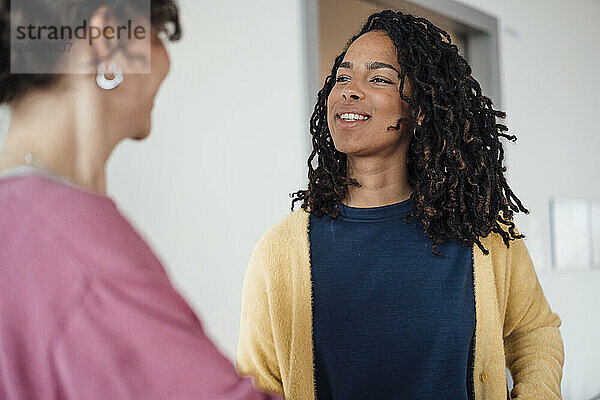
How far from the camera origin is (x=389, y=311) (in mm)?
1210

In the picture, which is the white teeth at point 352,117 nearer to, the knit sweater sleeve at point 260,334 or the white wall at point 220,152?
the knit sweater sleeve at point 260,334

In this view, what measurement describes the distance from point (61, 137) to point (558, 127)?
328 centimetres

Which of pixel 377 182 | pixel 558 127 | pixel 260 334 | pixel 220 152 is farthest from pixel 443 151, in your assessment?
pixel 558 127

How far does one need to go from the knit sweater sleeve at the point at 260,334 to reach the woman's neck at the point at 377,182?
0.70 feet

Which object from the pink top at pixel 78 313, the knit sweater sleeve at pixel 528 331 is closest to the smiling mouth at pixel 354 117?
the knit sweater sleeve at pixel 528 331

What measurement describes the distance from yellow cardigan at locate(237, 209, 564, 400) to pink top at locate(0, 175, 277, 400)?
2.31 feet

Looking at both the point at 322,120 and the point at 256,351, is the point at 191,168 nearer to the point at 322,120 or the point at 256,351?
the point at 322,120

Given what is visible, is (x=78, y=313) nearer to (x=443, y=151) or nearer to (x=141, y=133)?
(x=141, y=133)

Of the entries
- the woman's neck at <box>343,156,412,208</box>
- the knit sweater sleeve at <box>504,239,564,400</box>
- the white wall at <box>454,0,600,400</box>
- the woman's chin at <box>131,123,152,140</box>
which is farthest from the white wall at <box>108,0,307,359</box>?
the white wall at <box>454,0,600,400</box>

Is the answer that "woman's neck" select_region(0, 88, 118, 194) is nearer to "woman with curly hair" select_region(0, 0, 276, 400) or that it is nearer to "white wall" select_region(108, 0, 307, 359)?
"woman with curly hair" select_region(0, 0, 276, 400)

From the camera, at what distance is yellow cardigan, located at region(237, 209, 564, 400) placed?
1.21 m

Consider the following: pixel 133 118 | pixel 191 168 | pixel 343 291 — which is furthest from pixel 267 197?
pixel 133 118

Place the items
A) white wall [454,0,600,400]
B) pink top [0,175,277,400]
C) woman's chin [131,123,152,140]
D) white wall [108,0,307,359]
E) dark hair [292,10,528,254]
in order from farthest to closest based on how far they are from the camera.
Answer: white wall [454,0,600,400] < white wall [108,0,307,359] < dark hair [292,10,528,254] < woman's chin [131,123,152,140] < pink top [0,175,277,400]

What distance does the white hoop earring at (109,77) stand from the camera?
595 millimetres
